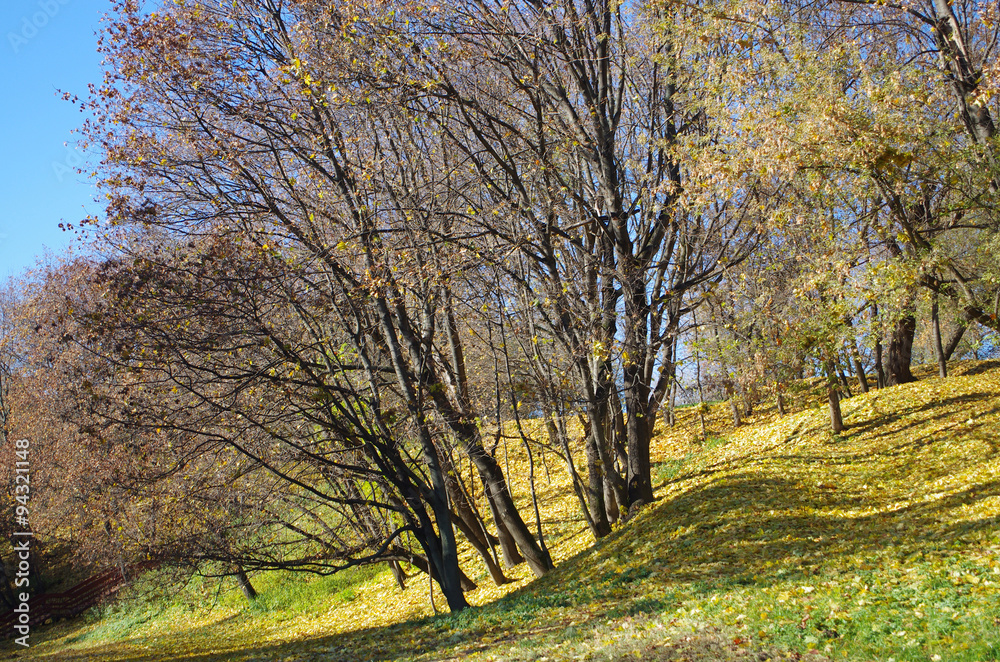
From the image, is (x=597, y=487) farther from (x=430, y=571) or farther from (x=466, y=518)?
(x=430, y=571)

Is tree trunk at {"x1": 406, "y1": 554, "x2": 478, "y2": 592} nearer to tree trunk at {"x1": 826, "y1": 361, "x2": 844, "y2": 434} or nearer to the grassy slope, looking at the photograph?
the grassy slope

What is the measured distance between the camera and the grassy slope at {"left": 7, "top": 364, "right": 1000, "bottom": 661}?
562 centimetres

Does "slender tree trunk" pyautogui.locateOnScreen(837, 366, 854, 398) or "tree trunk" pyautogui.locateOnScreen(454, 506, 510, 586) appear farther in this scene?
"slender tree trunk" pyautogui.locateOnScreen(837, 366, 854, 398)

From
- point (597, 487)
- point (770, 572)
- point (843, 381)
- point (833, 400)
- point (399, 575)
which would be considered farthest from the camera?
point (843, 381)

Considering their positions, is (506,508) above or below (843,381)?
below

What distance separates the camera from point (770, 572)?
24.8 ft

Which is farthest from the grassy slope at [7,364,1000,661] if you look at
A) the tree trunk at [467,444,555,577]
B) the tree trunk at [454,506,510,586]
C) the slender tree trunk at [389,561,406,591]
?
the tree trunk at [467,444,555,577]

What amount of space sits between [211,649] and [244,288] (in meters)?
8.11

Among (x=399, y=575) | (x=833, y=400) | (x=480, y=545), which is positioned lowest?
(x=399, y=575)

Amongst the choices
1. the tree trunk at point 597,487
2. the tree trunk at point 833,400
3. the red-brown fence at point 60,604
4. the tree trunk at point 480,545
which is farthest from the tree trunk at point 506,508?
the red-brown fence at point 60,604

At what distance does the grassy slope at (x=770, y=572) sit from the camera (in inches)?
221

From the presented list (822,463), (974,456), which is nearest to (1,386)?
(822,463)

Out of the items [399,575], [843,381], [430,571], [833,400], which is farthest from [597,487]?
[843,381]

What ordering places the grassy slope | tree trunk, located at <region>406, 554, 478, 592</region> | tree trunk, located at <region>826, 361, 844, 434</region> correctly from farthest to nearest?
tree trunk, located at <region>826, 361, 844, 434</region>
tree trunk, located at <region>406, 554, 478, 592</region>
the grassy slope
